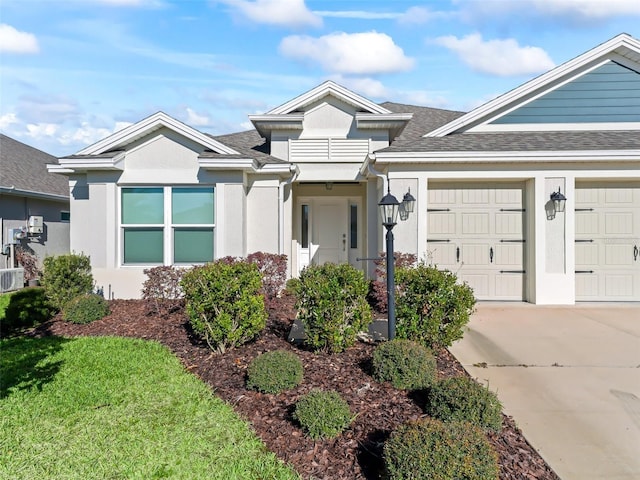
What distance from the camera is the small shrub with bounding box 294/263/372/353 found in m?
5.16

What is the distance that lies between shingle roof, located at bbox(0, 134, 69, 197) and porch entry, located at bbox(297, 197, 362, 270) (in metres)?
→ 9.52

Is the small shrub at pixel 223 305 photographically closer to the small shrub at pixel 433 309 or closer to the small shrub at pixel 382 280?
the small shrub at pixel 433 309

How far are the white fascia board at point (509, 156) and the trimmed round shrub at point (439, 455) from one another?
680 centimetres

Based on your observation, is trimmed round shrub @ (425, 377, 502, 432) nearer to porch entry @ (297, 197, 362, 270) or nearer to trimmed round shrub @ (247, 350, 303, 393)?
trimmed round shrub @ (247, 350, 303, 393)

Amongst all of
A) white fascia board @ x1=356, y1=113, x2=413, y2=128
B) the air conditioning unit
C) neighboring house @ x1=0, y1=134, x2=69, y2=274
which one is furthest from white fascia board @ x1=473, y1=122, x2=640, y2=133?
neighboring house @ x1=0, y1=134, x2=69, y2=274

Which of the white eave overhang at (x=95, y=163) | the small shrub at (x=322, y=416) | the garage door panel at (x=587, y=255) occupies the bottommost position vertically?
the small shrub at (x=322, y=416)

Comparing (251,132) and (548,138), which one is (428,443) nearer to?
(548,138)

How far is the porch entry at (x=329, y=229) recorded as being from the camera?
12391 millimetres

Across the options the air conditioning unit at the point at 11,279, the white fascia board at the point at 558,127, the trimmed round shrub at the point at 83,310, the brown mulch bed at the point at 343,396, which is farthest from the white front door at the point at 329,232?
the air conditioning unit at the point at 11,279

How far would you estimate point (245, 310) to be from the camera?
5426 mm

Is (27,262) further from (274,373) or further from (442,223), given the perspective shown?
(442,223)

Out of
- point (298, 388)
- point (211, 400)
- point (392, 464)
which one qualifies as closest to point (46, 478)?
point (211, 400)

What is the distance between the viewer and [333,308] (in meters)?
5.15

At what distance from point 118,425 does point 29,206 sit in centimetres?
1381
